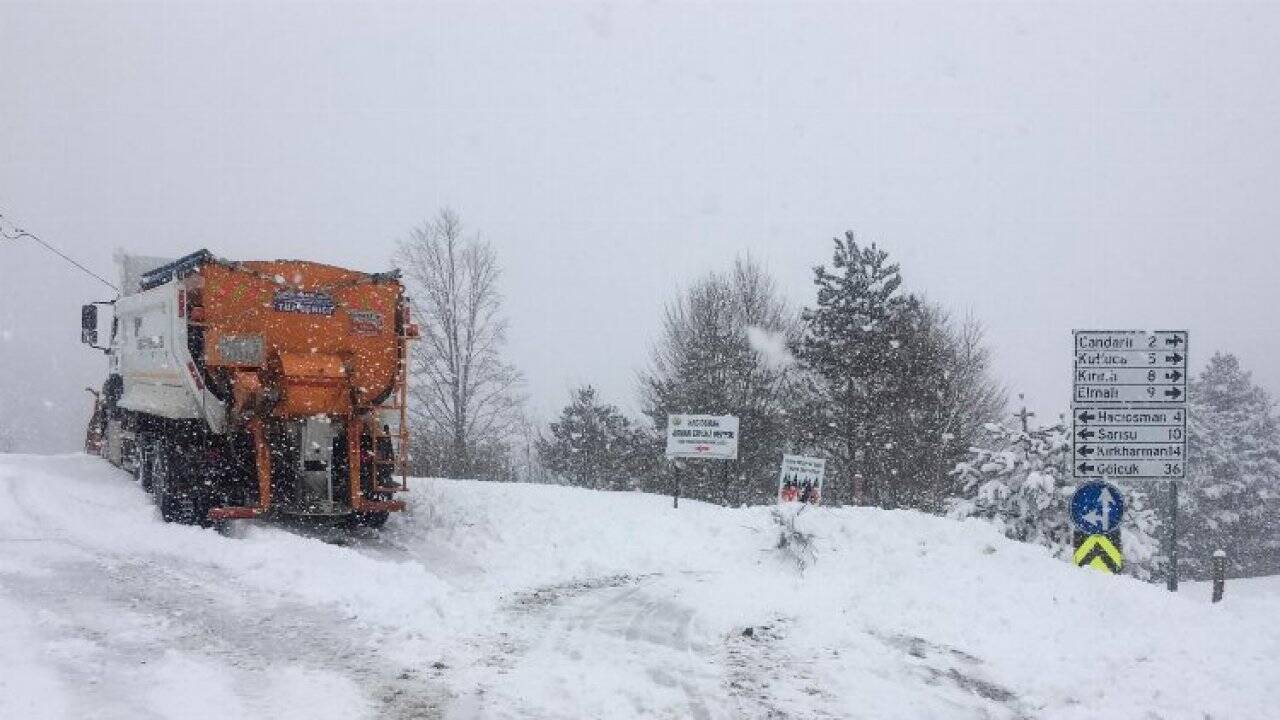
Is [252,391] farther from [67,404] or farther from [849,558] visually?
[67,404]

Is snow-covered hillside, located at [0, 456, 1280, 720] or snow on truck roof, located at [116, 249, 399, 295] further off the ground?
snow on truck roof, located at [116, 249, 399, 295]

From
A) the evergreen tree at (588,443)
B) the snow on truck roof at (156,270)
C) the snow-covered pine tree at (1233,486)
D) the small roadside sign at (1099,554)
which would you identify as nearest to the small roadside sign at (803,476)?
the small roadside sign at (1099,554)

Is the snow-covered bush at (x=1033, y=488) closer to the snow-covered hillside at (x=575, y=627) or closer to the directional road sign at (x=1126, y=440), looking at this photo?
the snow-covered hillside at (x=575, y=627)

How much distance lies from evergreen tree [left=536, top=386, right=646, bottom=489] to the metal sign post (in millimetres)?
31059

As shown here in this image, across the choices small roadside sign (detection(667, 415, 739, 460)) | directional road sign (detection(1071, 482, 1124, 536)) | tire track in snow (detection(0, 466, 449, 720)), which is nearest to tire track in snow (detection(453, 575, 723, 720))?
tire track in snow (detection(0, 466, 449, 720))

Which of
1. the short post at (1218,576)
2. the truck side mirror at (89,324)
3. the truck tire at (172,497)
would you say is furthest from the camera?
the truck side mirror at (89,324)

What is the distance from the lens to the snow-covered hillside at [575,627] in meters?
6.21

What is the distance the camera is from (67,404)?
127 m

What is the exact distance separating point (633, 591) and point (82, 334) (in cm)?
1282

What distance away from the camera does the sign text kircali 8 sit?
10.6 m

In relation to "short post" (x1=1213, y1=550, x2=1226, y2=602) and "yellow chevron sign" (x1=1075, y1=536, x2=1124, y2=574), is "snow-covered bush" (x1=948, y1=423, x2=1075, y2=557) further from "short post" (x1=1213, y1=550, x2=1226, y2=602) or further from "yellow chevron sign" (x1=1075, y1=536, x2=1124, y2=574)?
"short post" (x1=1213, y1=550, x2=1226, y2=602)

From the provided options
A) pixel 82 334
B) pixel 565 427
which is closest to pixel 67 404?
pixel 565 427

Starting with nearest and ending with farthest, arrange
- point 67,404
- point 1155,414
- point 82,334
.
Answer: point 1155,414 < point 82,334 < point 67,404

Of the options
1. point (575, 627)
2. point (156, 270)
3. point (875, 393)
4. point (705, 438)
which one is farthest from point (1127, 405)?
point (875, 393)
